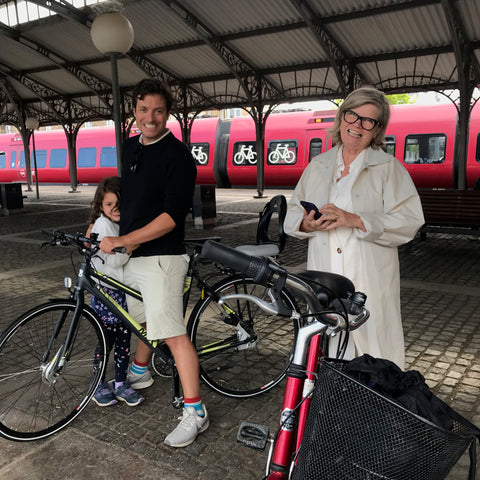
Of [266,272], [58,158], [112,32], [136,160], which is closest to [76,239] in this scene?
[136,160]

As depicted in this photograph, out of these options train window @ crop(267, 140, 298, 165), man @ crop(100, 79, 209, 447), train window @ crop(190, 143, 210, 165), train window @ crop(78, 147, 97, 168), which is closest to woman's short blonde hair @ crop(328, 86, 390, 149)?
man @ crop(100, 79, 209, 447)

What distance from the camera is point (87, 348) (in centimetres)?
319

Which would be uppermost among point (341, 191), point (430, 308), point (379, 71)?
point (379, 71)

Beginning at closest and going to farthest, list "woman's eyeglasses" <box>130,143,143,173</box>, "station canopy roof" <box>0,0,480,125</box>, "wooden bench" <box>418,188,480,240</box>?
1. "woman's eyeglasses" <box>130,143,143,173</box>
2. "wooden bench" <box>418,188,480,240</box>
3. "station canopy roof" <box>0,0,480,125</box>

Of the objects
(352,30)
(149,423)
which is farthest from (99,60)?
(149,423)

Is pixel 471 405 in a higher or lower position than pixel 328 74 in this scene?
lower

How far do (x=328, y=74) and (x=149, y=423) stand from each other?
565 inches

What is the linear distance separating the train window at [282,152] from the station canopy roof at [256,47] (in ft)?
7.16

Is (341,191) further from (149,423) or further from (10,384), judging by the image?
(10,384)

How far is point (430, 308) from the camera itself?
494cm

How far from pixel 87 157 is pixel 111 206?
22151 millimetres

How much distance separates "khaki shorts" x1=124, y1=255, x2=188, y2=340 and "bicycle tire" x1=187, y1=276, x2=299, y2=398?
25cm

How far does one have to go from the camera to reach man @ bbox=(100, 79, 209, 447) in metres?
2.44

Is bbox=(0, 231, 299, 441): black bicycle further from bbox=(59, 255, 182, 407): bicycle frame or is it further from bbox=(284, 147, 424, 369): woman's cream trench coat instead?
bbox=(284, 147, 424, 369): woman's cream trench coat
